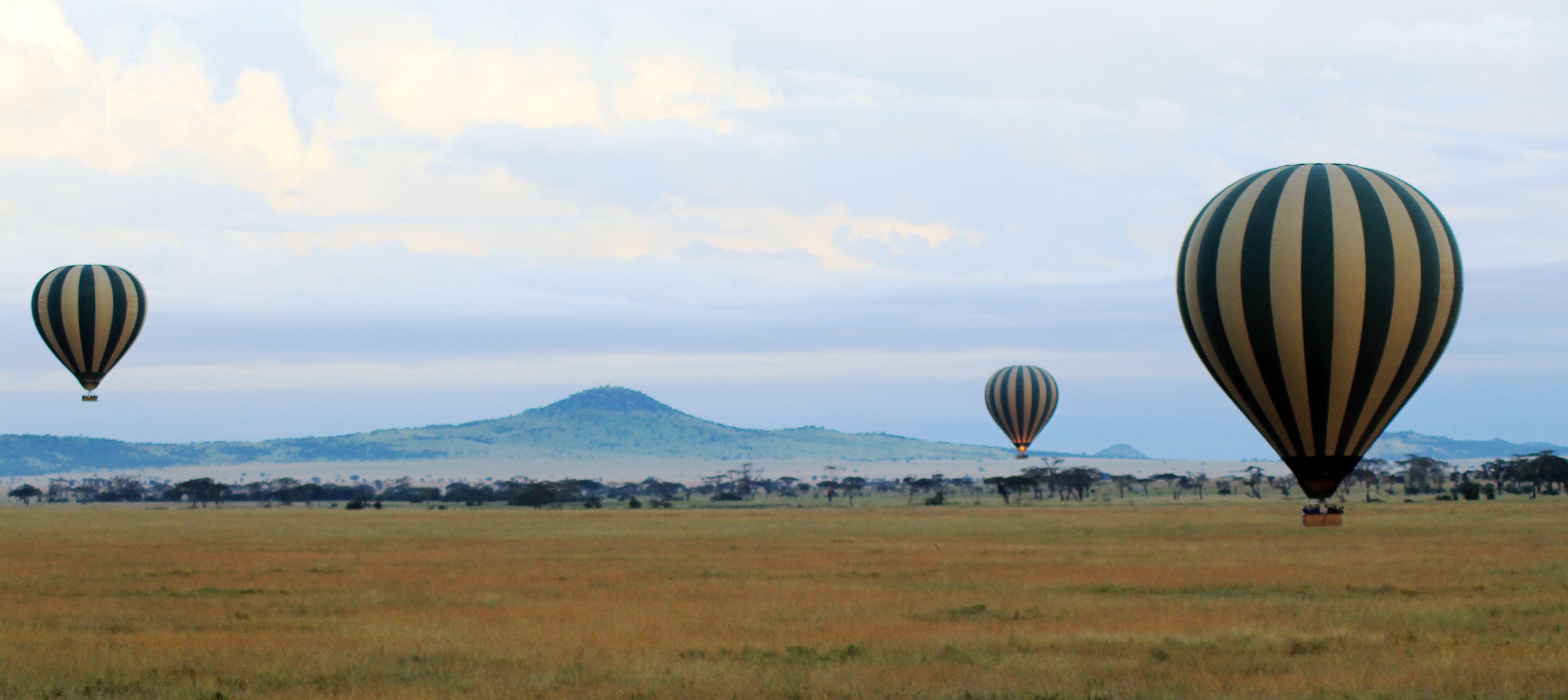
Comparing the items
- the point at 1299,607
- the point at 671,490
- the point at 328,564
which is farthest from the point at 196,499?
the point at 1299,607

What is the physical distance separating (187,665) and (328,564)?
2138 cm

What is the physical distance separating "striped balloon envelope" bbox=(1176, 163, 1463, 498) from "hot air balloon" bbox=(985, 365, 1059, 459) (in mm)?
61007

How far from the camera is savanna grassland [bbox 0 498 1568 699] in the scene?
18.8 m

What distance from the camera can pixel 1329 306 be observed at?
1351 inches

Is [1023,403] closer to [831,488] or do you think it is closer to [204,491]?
[831,488]

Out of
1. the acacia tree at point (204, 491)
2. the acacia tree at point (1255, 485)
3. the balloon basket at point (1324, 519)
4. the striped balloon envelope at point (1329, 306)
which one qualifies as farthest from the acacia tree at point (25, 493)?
the striped balloon envelope at point (1329, 306)

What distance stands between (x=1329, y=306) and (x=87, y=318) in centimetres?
5553

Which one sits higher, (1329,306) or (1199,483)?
(1329,306)

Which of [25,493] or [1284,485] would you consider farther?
[25,493]

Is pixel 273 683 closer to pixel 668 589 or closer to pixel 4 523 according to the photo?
pixel 668 589

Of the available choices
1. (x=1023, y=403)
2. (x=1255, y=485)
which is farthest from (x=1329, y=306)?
(x=1255, y=485)

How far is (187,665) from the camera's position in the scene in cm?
2025

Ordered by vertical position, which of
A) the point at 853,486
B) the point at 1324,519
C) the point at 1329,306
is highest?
the point at 1329,306

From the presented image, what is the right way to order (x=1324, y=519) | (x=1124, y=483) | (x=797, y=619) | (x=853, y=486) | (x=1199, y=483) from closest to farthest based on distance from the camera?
(x=797, y=619)
(x=1324, y=519)
(x=1199, y=483)
(x=1124, y=483)
(x=853, y=486)
